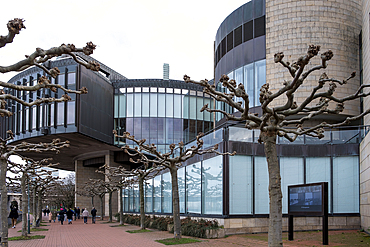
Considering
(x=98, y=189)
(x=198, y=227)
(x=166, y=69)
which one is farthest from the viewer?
(x=166, y=69)

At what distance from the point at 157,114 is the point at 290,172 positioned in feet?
96.7

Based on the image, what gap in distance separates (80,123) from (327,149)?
24.3 meters

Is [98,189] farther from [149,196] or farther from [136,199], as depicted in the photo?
[149,196]

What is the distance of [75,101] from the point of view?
38.4m

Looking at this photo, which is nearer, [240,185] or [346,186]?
[240,185]

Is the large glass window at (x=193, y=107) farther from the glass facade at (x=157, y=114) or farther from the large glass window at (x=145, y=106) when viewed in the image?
the large glass window at (x=145, y=106)

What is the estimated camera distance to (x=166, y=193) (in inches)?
1256

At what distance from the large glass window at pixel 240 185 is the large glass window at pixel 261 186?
39 cm

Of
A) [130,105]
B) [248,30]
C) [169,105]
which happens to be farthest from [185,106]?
[248,30]

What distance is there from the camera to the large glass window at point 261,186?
21.0 m

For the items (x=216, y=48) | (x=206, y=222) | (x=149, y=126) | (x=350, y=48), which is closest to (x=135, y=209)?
(x=149, y=126)

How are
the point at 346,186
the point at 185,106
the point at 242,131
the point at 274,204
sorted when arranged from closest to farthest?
the point at 274,204
the point at 346,186
the point at 242,131
the point at 185,106

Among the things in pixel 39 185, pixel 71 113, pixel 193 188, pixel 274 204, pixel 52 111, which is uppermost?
pixel 52 111

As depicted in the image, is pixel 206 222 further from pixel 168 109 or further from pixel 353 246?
pixel 168 109
